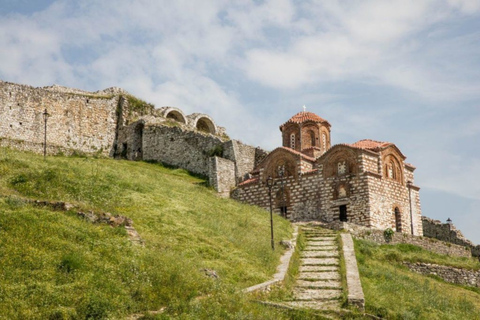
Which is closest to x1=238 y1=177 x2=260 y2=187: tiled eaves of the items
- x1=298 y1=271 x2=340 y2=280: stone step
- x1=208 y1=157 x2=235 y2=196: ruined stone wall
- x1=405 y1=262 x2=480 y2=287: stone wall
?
x1=208 y1=157 x2=235 y2=196: ruined stone wall

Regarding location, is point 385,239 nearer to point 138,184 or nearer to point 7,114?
point 138,184

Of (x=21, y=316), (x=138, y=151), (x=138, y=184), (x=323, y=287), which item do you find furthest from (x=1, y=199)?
(x=138, y=151)

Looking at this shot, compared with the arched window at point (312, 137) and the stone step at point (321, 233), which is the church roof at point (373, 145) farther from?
the stone step at point (321, 233)

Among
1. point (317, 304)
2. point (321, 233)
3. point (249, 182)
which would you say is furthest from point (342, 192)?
point (317, 304)

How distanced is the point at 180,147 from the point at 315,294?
20151 millimetres

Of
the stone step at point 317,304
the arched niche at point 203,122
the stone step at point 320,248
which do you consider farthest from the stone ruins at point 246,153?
the stone step at point 317,304

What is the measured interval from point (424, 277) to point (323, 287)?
7833 mm

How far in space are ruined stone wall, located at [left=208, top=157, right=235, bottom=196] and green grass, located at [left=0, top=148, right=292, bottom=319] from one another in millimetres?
11212

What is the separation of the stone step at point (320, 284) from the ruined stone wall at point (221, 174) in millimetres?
14685

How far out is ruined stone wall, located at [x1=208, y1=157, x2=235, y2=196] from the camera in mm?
32062

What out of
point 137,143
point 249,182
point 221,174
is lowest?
point 249,182

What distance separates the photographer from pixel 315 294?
1623cm

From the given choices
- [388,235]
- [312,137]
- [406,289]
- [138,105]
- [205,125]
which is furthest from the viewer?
[205,125]

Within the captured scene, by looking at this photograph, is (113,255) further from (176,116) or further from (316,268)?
(176,116)
